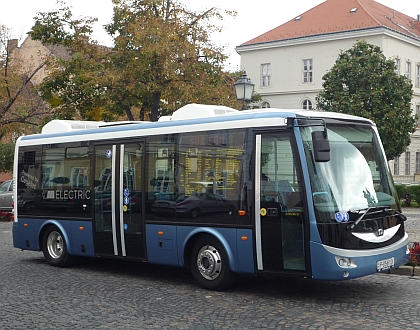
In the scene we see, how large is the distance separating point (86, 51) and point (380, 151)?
835 inches

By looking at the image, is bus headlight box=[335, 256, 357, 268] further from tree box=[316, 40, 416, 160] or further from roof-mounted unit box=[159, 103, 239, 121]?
tree box=[316, 40, 416, 160]

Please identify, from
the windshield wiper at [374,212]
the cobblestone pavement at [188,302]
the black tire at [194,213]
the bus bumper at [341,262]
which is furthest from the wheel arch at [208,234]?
the windshield wiper at [374,212]

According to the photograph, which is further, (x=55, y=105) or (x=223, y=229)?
(x=55, y=105)

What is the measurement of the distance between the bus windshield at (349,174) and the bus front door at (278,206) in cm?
25

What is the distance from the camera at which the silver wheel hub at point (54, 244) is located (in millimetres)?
14133

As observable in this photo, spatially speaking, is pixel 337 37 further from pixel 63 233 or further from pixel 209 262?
pixel 209 262

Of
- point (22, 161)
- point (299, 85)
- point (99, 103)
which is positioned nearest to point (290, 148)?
point (22, 161)

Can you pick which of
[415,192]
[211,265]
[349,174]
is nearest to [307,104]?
[415,192]

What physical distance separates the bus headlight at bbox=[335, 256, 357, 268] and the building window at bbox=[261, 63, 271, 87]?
55.2 metres

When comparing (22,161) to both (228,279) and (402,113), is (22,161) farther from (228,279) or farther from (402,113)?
(402,113)

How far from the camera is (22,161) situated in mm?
15133

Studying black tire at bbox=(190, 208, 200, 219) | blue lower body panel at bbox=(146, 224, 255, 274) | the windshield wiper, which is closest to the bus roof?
black tire at bbox=(190, 208, 200, 219)

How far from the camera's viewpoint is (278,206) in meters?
10.2

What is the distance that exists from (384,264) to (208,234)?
8.66ft
